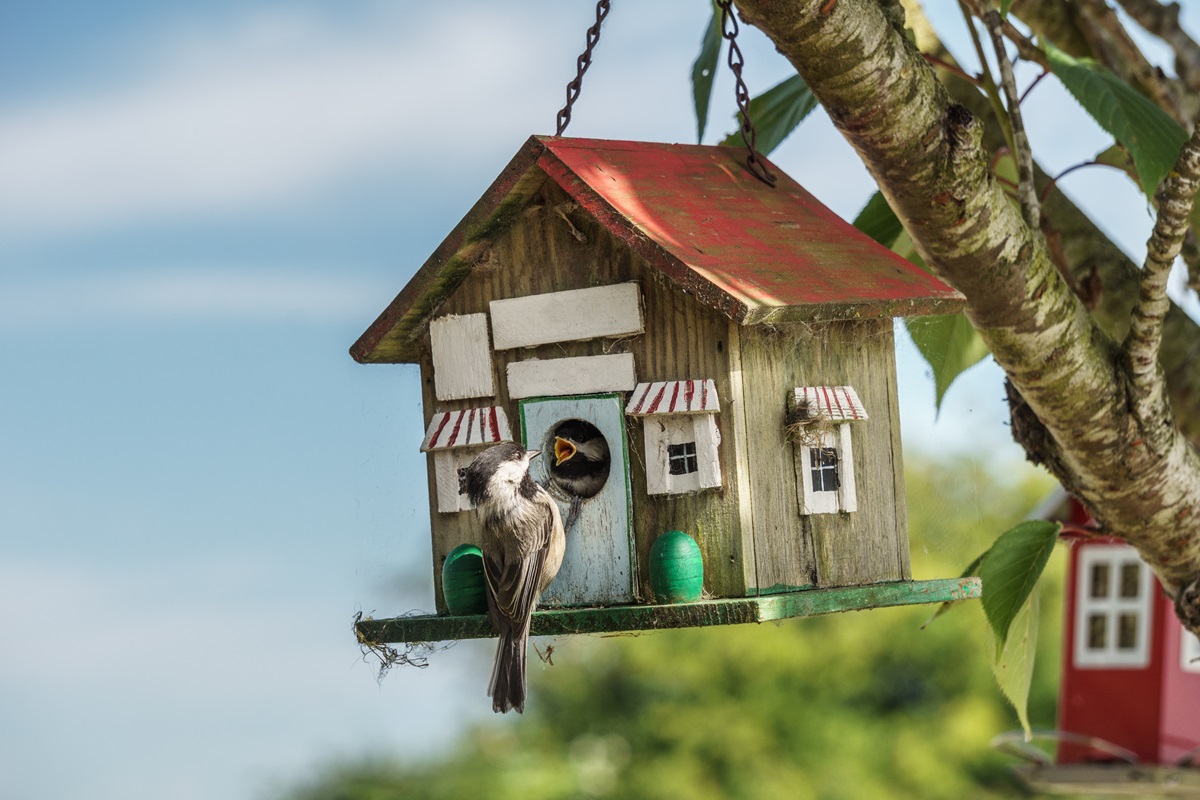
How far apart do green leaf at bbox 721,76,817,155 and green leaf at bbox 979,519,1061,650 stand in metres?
1.12

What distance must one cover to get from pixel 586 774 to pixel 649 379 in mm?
14663

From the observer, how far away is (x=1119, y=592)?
6703 mm

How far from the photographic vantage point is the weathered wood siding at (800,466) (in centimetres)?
276

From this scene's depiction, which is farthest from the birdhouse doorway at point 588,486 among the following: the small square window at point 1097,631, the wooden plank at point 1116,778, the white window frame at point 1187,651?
the small square window at point 1097,631

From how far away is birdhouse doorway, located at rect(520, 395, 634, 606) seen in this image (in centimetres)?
279

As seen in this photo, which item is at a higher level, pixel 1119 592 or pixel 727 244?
pixel 727 244

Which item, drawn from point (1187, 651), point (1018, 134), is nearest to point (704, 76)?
point (1018, 134)

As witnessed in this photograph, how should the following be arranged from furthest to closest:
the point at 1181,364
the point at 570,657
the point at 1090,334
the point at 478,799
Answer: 1. the point at 570,657
2. the point at 478,799
3. the point at 1181,364
4. the point at 1090,334

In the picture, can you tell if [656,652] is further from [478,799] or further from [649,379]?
[649,379]

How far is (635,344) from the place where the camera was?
9.26 ft

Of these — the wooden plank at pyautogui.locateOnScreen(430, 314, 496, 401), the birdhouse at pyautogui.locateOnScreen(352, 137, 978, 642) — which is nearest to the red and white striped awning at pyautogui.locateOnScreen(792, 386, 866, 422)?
the birdhouse at pyautogui.locateOnScreen(352, 137, 978, 642)

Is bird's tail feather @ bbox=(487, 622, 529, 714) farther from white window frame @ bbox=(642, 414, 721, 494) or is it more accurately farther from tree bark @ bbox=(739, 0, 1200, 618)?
tree bark @ bbox=(739, 0, 1200, 618)

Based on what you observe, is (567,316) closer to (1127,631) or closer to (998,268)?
(998,268)

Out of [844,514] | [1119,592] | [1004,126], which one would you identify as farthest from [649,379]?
[1119,592]
